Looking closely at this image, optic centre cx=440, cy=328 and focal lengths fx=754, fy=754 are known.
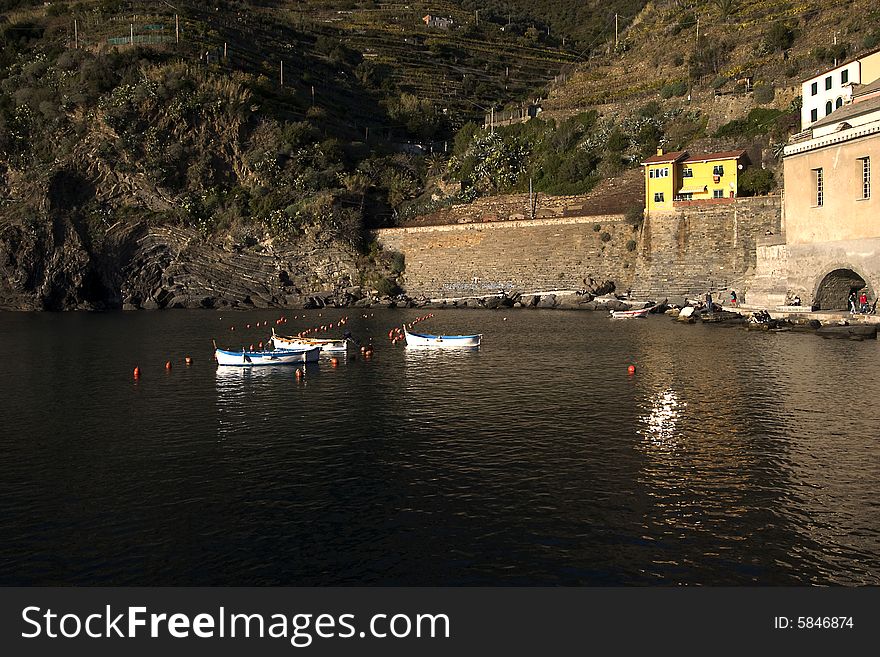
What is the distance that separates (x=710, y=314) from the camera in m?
50.2

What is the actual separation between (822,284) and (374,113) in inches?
3128

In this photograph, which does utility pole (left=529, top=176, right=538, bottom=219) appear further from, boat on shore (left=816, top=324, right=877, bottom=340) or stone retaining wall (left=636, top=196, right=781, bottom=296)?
boat on shore (left=816, top=324, right=877, bottom=340)

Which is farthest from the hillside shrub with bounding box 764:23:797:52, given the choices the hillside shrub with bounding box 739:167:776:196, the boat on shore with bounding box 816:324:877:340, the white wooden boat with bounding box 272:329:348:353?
the white wooden boat with bounding box 272:329:348:353

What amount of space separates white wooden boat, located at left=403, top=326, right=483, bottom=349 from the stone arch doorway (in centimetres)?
2085

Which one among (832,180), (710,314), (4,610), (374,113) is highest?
(374,113)

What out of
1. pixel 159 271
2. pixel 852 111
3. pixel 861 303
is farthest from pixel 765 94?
pixel 159 271

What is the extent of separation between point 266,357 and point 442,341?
1035 cm

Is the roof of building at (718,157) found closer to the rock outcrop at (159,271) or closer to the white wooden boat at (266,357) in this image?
the rock outcrop at (159,271)

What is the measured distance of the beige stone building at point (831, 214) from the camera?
132 feet

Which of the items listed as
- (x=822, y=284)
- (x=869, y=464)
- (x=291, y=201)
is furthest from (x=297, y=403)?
(x=291, y=201)

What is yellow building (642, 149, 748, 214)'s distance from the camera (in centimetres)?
6431

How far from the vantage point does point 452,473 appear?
706 inches

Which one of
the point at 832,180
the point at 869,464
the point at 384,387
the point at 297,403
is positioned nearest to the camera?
the point at 869,464

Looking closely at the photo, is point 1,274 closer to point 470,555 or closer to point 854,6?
point 470,555
